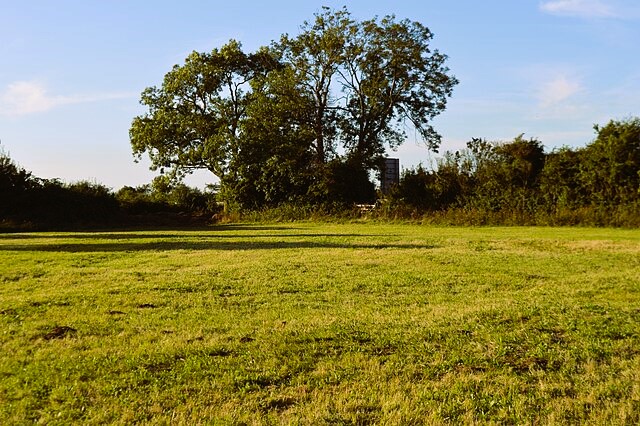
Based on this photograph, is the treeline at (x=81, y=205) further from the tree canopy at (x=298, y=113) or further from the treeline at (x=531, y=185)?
the treeline at (x=531, y=185)

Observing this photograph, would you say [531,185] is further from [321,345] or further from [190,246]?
[321,345]

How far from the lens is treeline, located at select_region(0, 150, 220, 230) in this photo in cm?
3067

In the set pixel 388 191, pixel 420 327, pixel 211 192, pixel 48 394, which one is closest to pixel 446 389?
pixel 420 327

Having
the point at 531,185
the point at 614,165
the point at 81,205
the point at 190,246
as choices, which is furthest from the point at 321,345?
the point at 81,205

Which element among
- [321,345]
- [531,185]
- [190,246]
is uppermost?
[531,185]

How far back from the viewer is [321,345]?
536cm

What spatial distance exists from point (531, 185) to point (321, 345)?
23702 millimetres

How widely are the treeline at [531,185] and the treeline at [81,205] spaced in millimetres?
16276

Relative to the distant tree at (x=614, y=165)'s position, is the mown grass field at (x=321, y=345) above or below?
below

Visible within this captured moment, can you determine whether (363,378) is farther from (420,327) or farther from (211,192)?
(211,192)

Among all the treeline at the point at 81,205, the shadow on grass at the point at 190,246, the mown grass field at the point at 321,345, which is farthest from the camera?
the treeline at the point at 81,205

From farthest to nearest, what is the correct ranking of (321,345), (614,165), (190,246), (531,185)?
1. (531,185)
2. (614,165)
3. (190,246)
4. (321,345)

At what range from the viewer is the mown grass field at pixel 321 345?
12.5 feet

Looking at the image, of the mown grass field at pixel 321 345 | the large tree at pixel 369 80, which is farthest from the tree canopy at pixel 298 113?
the mown grass field at pixel 321 345
